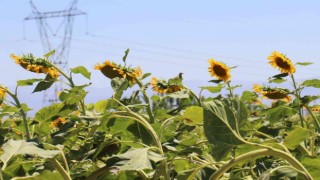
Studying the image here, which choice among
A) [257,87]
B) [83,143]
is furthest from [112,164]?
[257,87]

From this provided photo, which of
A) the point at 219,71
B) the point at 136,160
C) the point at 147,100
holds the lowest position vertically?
the point at 219,71

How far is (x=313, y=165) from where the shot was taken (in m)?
0.84

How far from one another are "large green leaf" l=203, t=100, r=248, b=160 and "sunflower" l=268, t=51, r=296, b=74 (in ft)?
4.17

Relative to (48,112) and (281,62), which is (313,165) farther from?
(281,62)

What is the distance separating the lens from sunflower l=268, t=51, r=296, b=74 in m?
2.05

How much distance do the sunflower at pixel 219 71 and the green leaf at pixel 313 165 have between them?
1253 millimetres

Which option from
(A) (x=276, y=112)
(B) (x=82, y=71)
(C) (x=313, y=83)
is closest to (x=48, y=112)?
(B) (x=82, y=71)

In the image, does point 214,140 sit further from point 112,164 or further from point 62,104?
point 62,104

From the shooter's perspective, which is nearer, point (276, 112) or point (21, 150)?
point (21, 150)

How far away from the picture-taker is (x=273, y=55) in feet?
7.38

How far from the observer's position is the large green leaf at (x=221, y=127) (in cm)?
76

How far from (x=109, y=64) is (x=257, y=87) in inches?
23.6

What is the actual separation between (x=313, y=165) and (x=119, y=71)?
0.87m

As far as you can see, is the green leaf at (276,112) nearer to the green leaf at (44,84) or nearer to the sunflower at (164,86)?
the sunflower at (164,86)
